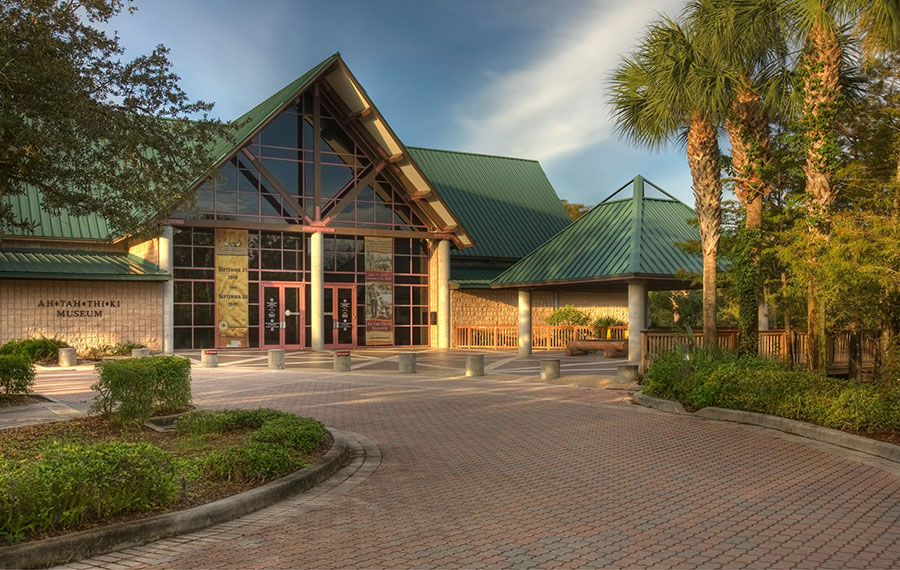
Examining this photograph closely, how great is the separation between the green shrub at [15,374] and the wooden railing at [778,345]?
43.0 ft

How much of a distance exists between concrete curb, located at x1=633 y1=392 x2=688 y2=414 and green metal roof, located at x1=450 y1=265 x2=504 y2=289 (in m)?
17.9

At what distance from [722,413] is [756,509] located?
5.61m

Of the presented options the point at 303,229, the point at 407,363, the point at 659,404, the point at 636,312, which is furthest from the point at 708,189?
the point at 303,229

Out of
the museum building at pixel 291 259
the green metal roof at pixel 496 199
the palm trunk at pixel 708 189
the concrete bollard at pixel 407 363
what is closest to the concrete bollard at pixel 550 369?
the palm trunk at pixel 708 189

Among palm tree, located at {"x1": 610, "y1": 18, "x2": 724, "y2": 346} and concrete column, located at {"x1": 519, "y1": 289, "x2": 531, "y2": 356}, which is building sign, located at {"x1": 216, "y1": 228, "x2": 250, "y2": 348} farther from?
palm tree, located at {"x1": 610, "y1": 18, "x2": 724, "y2": 346}

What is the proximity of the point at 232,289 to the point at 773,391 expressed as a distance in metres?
22.4

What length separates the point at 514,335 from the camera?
3216 centimetres

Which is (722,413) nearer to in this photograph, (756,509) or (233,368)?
(756,509)

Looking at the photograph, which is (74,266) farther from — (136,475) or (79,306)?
(136,475)

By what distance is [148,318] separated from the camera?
27281 mm

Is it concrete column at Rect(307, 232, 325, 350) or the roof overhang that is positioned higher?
the roof overhang

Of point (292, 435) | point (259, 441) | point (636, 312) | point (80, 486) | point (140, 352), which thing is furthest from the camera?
point (140, 352)

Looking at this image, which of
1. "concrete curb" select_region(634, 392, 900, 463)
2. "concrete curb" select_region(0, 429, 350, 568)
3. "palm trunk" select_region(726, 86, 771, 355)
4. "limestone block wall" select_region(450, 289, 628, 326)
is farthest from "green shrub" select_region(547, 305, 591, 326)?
"concrete curb" select_region(0, 429, 350, 568)

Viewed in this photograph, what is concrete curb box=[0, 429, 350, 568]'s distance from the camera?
5.08 meters
